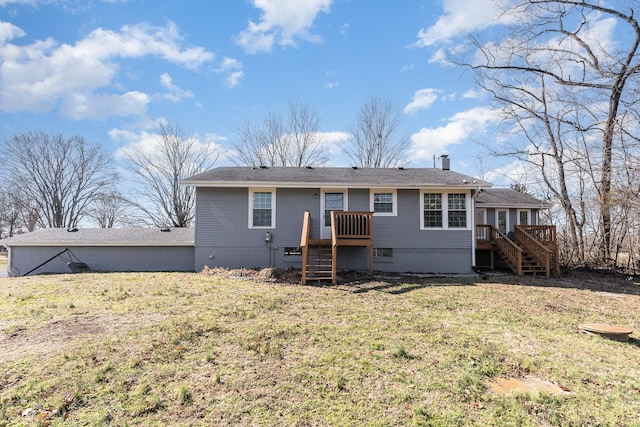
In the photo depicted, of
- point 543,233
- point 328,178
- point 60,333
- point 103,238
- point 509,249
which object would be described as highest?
point 328,178

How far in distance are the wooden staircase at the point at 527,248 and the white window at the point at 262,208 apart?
862 centimetres

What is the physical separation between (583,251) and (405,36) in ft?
43.2

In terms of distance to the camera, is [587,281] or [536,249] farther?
[536,249]

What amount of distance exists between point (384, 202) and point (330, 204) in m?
2.01

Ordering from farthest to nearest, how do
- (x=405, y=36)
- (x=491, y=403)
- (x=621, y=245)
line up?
1. (x=621, y=245)
2. (x=405, y=36)
3. (x=491, y=403)

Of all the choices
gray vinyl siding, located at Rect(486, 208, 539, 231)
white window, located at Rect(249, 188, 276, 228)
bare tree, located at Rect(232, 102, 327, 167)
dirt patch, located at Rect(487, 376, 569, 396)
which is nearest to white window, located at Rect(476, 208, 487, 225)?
gray vinyl siding, located at Rect(486, 208, 539, 231)

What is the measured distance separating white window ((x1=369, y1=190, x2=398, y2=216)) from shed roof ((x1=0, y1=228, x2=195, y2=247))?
23.6 ft

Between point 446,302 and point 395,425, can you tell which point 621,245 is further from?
point 395,425

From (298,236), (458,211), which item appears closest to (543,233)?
(458,211)

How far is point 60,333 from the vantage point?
487 cm

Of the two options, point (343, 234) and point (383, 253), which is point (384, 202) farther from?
point (343, 234)

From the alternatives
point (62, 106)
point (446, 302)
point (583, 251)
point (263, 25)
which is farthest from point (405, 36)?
point (62, 106)

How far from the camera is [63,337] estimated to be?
470 centimetres

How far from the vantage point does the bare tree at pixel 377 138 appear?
1001 inches
